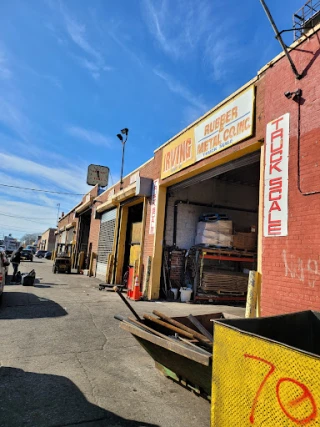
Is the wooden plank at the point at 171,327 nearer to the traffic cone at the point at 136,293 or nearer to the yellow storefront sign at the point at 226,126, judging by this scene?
the yellow storefront sign at the point at 226,126

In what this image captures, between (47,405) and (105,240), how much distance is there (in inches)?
624

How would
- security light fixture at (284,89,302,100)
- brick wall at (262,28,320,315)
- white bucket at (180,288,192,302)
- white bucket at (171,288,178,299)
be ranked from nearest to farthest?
brick wall at (262,28,320,315), security light fixture at (284,89,302,100), white bucket at (180,288,192,302), white bucket at (171,288,178,299)

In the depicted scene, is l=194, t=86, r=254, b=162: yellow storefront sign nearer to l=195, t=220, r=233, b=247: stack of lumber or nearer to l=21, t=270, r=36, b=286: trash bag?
l=195, t=220, r=233, b=247: stack of lumber

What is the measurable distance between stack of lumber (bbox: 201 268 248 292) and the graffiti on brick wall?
5613 mm

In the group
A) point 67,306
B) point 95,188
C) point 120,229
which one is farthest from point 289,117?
point 95,188

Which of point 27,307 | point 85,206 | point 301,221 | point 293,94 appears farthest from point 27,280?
point 293,94

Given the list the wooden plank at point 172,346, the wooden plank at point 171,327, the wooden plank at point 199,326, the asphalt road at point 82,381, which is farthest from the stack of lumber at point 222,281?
the wooden plank at point 172,346

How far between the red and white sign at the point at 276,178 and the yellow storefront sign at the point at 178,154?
3.30 metres

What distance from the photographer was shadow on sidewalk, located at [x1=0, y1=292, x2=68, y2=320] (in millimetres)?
7387

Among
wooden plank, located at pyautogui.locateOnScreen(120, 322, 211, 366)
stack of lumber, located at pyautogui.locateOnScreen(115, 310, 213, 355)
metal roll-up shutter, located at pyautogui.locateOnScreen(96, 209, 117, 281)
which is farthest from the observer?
metal roll-up shutter, located at pyautogui.locateOnScreen(96, 209, 117, 281)

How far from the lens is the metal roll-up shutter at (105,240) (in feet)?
58.2

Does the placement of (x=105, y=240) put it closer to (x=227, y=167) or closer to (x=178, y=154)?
(x=178, y=154)

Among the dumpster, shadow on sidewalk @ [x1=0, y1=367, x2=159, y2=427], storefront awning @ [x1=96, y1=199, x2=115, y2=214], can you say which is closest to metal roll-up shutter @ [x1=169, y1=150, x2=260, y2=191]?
the dumpster

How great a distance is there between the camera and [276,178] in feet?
19.3
